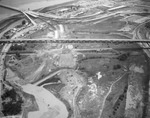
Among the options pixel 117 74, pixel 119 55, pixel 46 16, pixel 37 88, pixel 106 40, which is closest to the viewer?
pixel 37 88

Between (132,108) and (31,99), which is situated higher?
(31,99)

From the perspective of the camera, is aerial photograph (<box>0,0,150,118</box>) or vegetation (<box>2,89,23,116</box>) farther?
aerial photograph (<box>0,0,150,118</box>)

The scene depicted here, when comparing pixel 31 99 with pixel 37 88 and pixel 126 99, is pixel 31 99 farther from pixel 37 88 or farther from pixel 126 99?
pixel 126 99

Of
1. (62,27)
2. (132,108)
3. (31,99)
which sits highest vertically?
(62,27)

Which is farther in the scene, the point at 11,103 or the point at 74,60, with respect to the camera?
the point at 74,60

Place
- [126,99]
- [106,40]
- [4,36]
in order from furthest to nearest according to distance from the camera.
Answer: [4,36] < [106,40] < [126,99]

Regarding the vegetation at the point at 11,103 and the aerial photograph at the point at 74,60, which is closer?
the vegetation at the point at 11,103

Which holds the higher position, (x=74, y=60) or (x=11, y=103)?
(x=11, y=103)

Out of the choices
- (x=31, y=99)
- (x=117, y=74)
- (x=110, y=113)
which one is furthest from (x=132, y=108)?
(x=31, y=99)
